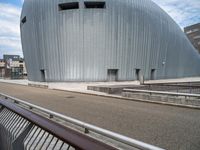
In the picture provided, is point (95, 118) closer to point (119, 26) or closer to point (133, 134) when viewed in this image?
point (133, 134)

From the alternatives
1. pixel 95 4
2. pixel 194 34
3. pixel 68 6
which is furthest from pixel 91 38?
pixel 194 34

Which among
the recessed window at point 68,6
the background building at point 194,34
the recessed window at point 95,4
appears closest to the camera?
the recessed window at point 95,4

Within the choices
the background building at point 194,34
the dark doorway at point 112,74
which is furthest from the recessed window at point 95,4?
the background building at point 194,34

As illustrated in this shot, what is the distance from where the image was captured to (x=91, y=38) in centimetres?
4000

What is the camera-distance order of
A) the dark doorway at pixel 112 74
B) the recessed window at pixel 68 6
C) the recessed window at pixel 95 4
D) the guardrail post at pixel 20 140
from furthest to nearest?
1. the dark doorway at pixel 112 74
2. the recessed window at pixel 68 6
3. the recessed window at pixel 95 4
4. the guardrail post at pixel 20 140

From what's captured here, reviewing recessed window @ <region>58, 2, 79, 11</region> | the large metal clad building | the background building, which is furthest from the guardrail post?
the background building

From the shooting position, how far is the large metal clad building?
40031 millimetres

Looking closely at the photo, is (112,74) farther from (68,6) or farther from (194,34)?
(194,34)

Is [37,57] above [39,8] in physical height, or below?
below

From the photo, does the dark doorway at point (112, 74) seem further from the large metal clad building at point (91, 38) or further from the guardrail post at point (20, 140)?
the guardrail post at point (20, 140)

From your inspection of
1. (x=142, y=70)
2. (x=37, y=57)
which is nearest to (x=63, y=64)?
(x=37, y=57)

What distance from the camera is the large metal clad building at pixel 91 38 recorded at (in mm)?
40031

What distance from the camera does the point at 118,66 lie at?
136 ft

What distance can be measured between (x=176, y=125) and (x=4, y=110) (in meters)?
5.48
